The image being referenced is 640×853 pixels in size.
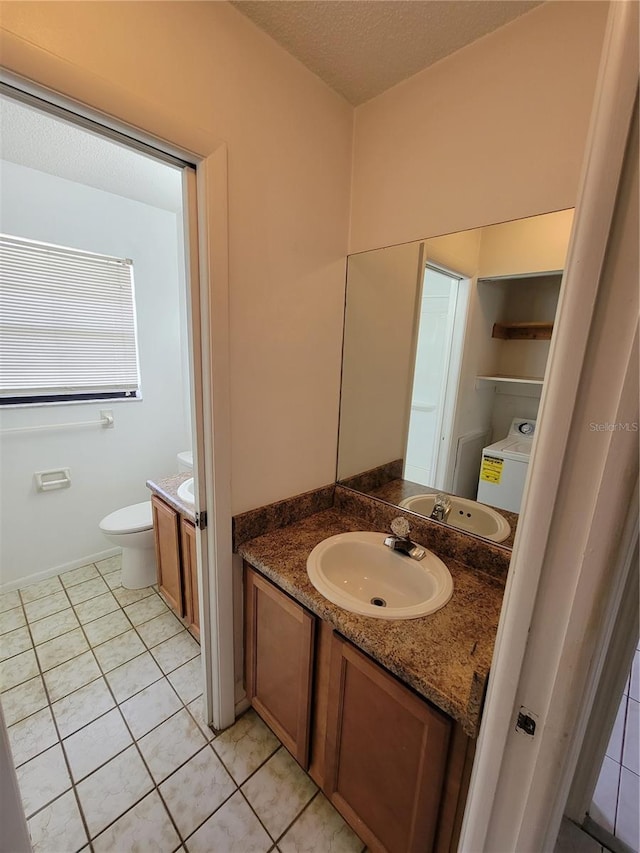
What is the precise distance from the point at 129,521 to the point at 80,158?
1992 millimetres

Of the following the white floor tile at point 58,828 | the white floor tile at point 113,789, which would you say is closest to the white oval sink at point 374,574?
the white floor tile at point 113,789

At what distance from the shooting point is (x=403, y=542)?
1274 millimetres

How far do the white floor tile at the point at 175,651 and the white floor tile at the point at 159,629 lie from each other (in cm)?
4

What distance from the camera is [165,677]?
5.52 feet

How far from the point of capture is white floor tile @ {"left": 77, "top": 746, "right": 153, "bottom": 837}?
1165 millimetres

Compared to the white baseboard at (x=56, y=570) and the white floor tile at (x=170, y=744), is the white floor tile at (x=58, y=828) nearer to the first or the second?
the white floor tile at (x=170, y=744)

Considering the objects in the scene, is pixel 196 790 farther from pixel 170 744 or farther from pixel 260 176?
pixel 260 176

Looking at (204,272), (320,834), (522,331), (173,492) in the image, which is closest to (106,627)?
(173,492)

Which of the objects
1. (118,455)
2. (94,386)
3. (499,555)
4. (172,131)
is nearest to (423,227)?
(172,131)

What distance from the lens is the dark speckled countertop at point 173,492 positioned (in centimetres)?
165

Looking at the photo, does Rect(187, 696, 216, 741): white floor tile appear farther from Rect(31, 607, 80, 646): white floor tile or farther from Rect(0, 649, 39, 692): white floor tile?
Rect(31, 607, 80, 646): white floor tile

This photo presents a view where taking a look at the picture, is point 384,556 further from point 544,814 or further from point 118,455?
point 118,455

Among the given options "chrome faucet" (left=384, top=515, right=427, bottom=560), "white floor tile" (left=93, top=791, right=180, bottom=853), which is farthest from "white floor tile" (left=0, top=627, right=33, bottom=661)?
"chrome faucet" (left=384, top=515, right=427, bottom=560)

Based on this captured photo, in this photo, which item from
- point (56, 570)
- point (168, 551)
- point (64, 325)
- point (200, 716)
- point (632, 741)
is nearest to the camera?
point (632, 741)
